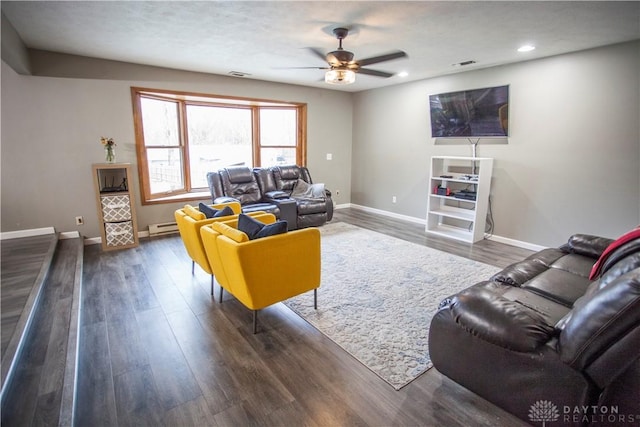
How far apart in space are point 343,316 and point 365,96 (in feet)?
17.1

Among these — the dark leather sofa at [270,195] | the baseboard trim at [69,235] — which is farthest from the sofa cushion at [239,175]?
the baseboard trim at [69,235]

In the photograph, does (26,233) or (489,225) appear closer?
(26,233)

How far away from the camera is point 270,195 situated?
5.41 metres

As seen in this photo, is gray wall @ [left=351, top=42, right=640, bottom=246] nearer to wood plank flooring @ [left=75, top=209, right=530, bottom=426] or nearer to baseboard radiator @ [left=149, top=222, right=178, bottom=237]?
wood plank flooring @ [left=75, top=209, right=530, bottom=426]

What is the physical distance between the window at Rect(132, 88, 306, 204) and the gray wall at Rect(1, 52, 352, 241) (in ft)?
0.64

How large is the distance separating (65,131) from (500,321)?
5234 millimetres

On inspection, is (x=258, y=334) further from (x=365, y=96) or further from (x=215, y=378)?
(x=365, y=96)

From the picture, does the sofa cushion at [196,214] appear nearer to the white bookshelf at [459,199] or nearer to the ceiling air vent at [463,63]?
the white bookshelf at [459,199]

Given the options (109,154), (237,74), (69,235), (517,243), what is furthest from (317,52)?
(69,235)

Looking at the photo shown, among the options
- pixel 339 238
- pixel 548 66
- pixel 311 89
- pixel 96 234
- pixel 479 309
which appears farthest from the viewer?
pixel 311 89

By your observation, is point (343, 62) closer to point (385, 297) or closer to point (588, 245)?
point (385, 297)

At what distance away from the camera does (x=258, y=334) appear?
8.11ft

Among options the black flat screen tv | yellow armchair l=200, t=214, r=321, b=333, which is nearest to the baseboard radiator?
yellow armchair l=200, t=214, r=321, b=333

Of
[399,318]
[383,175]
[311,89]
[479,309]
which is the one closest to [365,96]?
[311,89]
